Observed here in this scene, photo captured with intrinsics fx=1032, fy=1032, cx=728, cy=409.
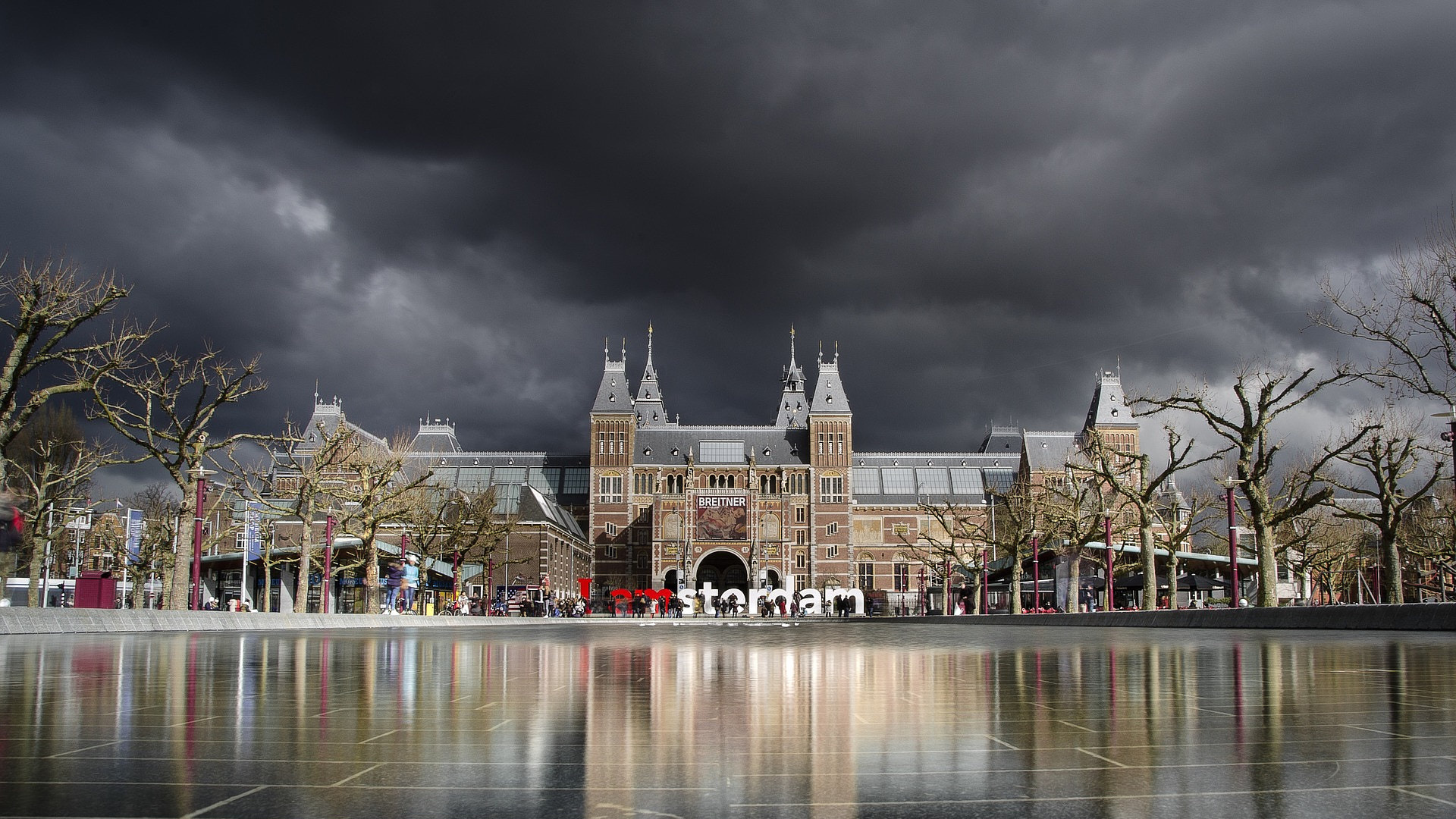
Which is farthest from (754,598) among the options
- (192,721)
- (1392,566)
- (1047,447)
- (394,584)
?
(192,721)

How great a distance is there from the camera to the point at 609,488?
11469 cm

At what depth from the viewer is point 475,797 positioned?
161 inches

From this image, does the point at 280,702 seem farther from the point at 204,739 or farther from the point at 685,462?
the point at 685,462

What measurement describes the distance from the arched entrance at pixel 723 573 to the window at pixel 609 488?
12112mm

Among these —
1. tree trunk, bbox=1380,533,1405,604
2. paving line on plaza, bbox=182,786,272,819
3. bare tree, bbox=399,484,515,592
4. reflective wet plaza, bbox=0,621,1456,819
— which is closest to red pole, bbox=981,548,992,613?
tree trunk, bbox=1380,533,1405,604

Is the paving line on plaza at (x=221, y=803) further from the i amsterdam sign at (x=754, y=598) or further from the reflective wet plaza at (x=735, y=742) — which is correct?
the i amsterdam sign at (x=754, y=598)

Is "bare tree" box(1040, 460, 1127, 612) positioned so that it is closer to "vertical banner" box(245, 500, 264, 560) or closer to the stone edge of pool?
the stone edge of pool

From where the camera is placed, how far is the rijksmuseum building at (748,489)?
106625 mm

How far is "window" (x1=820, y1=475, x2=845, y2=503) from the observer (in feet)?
373

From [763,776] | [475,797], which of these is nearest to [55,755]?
[475,797]

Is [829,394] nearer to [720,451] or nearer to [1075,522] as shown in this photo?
[720,451]

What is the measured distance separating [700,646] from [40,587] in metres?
53.7

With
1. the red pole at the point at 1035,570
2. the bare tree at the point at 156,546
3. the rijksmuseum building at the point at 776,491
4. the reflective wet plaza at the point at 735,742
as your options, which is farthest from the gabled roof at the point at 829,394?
the reflective wet plaza at the point at 735,742

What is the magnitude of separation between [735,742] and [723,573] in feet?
371
